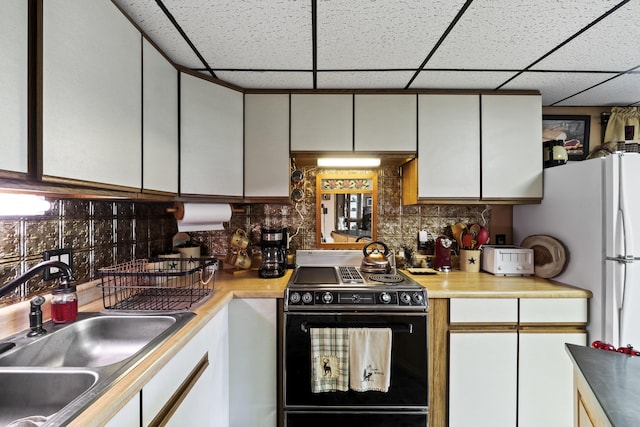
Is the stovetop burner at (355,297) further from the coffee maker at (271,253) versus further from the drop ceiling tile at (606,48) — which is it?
the drop ceiling tile at (606,48)

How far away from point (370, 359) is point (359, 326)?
19 centimetres

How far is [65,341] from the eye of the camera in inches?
43.3

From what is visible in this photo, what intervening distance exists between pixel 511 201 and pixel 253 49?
2009mm

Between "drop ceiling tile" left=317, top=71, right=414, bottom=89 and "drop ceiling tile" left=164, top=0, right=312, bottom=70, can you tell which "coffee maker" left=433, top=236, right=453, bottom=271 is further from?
"drop ceiling tile" left=164, top=0, right=312, bottom=70

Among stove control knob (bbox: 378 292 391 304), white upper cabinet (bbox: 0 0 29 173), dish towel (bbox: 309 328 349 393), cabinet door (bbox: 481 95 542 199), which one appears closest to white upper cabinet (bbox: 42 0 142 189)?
white upper cabinet (bbox: 0 0 29 173)

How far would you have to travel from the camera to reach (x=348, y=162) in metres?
2.24

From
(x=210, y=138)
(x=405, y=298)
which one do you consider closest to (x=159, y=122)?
(x=210, y=138)

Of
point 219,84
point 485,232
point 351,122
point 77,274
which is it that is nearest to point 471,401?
point 485,232

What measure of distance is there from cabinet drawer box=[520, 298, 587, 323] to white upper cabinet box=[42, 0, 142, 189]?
2253 millimetres

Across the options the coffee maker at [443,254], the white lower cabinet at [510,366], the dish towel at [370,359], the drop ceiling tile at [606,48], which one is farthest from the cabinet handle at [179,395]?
the drop ceiling tile at [606,48]

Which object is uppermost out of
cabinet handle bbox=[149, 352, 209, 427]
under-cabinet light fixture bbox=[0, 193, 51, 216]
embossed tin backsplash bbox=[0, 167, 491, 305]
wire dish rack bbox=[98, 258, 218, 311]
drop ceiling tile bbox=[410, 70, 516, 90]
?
drop ceiling tile bbox=[410, 70, 516, 90]

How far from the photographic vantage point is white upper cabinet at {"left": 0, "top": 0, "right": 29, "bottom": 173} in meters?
0.75

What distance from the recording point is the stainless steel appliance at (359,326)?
1651 millimetres

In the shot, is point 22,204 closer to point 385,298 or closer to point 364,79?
point 385,298
